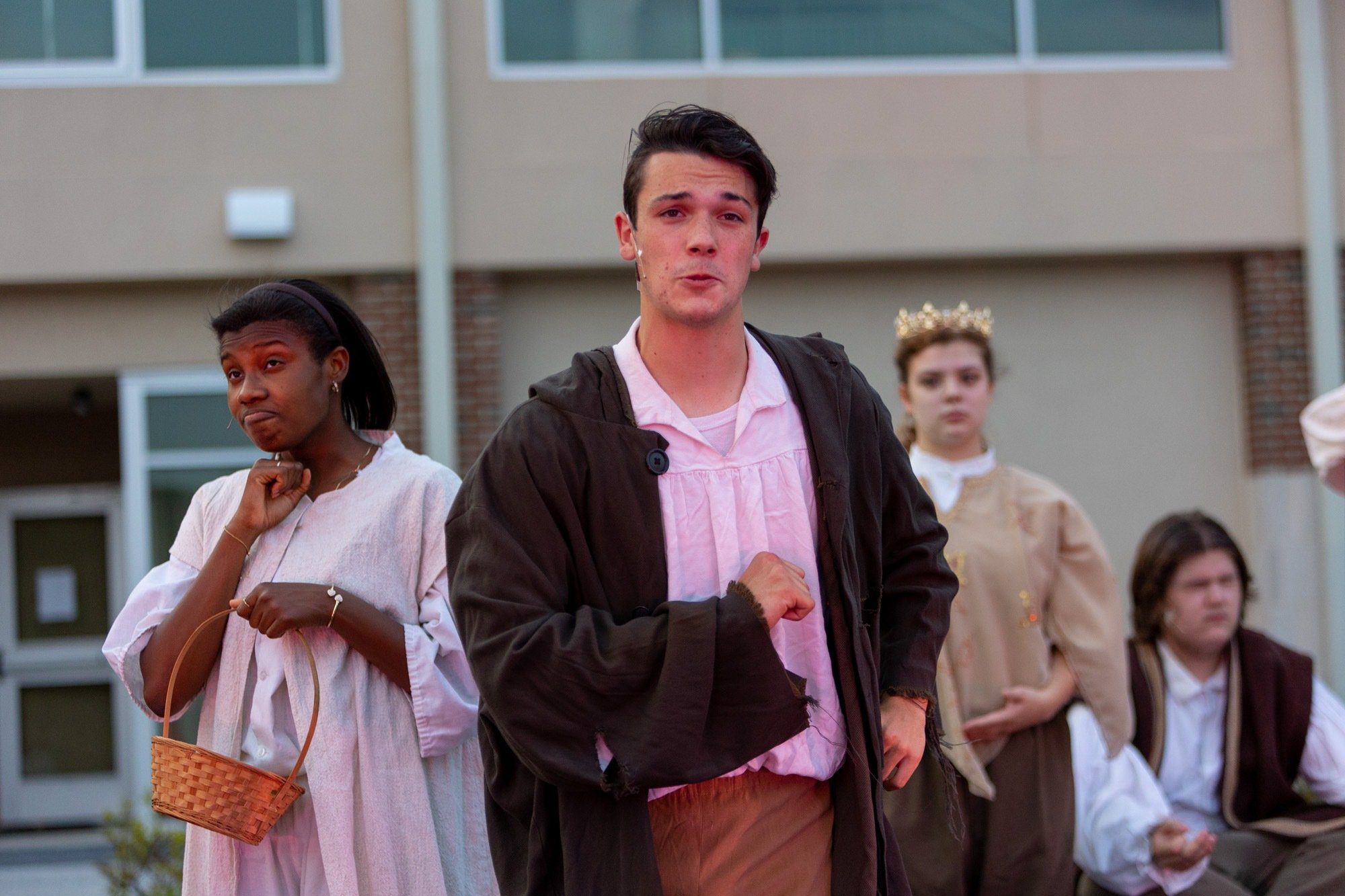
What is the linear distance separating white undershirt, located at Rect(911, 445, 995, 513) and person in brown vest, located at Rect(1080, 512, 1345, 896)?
98 cm

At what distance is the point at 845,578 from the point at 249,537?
1.32 meters

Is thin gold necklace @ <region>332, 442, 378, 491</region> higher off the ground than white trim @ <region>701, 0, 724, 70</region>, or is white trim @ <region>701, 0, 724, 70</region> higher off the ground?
white trim @ <region>701, 0, 724, 70</region>

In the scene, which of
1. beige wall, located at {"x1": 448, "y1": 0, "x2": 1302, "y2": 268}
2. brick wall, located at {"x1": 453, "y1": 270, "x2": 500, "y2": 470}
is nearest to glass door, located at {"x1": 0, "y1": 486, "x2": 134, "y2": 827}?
brick wall, located at {"x1": 453, "y1": 270, "x2": 500, "y2": 470}

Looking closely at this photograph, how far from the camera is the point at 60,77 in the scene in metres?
8.31

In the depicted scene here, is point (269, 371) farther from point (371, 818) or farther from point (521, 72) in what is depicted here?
point (521, 72)

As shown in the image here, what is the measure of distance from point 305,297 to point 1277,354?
288 inches

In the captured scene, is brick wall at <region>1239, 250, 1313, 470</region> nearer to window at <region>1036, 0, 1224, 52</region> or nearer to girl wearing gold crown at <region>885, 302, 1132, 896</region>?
window at <region>1036, 0, 1224, 52</region>

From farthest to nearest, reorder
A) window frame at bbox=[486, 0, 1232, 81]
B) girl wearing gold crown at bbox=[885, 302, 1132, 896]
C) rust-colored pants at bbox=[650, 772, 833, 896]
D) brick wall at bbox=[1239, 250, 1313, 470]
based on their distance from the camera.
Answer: brick wall at bbox=[1239, 250, 1313, 470] < window frame at bbox=[486, 0, 1232, 81] < girl wearing gold crown at bbox=[885, 302, 1132, 896] < rust-colored pants at bbox=[650, 772, 833, 896]

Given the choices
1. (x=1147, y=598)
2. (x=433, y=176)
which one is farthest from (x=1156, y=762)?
(x=433, y=176)

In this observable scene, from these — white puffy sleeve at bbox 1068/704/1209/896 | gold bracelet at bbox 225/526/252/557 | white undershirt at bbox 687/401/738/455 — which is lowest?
white puffy sleeve at bbox 1068/704/1209/896

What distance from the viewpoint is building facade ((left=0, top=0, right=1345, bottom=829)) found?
27.4 feet

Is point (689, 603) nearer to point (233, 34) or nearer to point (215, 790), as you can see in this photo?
point (215, 790)

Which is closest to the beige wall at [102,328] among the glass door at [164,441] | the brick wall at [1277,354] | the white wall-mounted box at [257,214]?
the glass door at [164,441]

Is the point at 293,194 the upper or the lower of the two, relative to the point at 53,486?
upper
